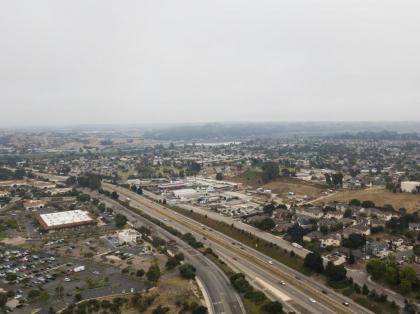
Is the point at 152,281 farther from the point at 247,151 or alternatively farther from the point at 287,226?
the point at 247,151

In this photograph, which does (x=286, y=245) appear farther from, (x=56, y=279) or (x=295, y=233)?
(x=56, y=279)

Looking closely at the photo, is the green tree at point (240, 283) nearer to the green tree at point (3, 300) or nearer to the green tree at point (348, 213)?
the green tree at point (3, 300)

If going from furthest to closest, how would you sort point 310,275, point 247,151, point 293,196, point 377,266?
1. point 247,151
2. point 293,196
3. point 310,275
4. point 377,266

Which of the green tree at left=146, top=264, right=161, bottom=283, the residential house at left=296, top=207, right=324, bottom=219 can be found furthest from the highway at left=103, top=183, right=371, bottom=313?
the residential house at left=296, top=207, right=324, bottom=219

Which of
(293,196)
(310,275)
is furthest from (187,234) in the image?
(293,196)

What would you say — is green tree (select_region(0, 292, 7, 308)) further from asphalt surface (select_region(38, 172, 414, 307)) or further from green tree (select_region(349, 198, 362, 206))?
green tree (select_region(349, 198, 362, 206))
